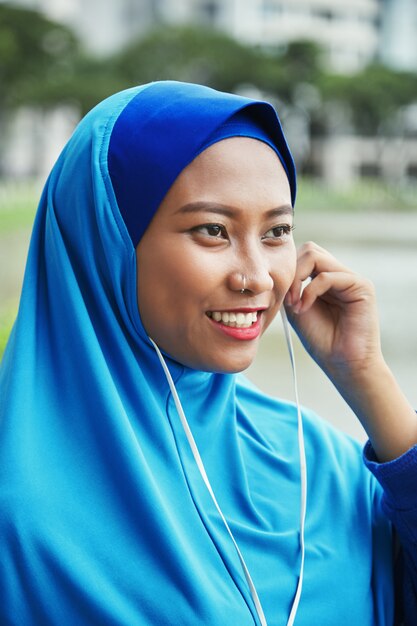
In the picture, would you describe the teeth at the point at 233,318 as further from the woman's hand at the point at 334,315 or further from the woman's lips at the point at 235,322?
the woman's hand at the point at 334,315

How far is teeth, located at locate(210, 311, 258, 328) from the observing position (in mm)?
1265

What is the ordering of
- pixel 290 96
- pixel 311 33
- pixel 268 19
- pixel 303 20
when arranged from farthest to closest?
pixel 303 20 → pixel 311 33 → pixel 268 19 → pixel 290 96

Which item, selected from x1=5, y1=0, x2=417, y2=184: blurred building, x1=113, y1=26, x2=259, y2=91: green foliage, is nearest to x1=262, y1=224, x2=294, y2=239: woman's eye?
x1=113, y1=26, x2=259, y2=91: green foliage

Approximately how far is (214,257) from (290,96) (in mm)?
36772

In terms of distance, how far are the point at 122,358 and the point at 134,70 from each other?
115 feet

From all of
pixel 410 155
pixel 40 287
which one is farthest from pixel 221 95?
pixel 410 155

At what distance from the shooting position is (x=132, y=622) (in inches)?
45.9

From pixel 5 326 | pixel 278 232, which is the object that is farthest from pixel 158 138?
pixel 5 326

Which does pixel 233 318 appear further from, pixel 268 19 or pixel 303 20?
pixel 303 20

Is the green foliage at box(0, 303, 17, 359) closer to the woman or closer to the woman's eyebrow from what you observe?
the woman

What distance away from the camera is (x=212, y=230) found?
125 centimetres

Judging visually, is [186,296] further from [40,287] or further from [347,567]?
[347,567]

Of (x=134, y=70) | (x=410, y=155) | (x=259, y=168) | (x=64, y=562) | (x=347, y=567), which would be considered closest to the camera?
(x=64, y=562)

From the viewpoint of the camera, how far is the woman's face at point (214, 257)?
123 centimetres
